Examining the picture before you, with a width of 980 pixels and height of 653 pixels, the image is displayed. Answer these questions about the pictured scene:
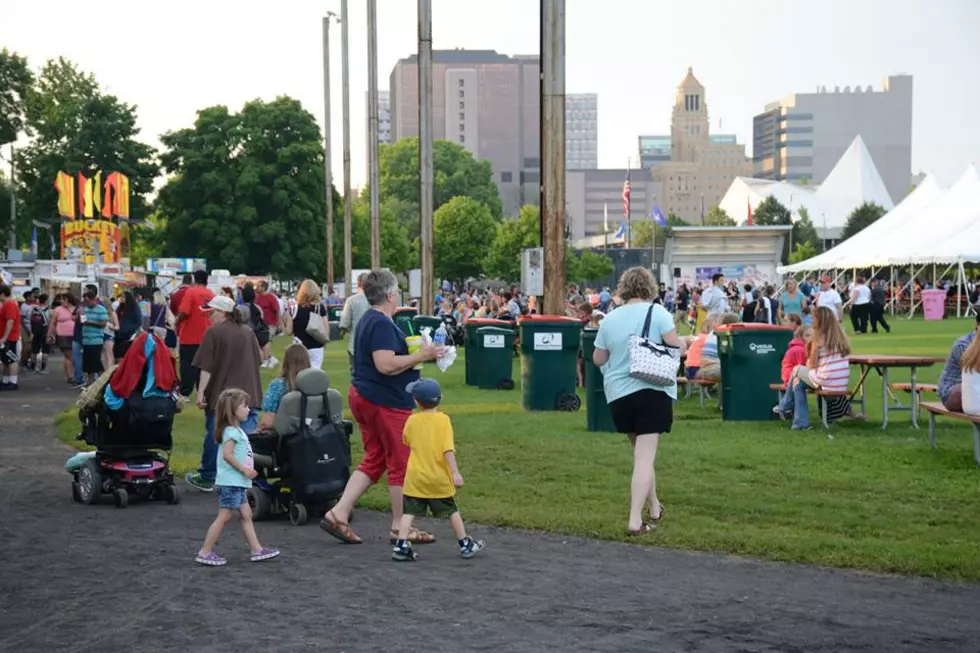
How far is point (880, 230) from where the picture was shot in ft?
215

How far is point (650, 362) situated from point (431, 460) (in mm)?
1734

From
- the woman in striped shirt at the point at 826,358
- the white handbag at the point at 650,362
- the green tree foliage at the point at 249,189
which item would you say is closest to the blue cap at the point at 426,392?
the white handbag at the point at 650,362

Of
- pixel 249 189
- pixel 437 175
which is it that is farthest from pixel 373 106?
pixel 437 175

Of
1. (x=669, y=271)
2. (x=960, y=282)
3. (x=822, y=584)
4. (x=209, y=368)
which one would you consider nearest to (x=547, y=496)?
(x=209, y=368)

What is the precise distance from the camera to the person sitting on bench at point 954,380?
1344 centimetres

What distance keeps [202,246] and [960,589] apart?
7446 cm

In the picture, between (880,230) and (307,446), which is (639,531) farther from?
(880,230)

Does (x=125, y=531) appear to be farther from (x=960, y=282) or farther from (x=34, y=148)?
(x=34, y=148)

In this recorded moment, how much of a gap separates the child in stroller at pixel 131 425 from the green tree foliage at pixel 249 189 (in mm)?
67331

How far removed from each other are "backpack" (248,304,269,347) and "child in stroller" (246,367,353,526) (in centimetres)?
1134

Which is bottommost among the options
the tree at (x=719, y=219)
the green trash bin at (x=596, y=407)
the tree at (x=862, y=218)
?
the green trash bin at (x=596, y=407)

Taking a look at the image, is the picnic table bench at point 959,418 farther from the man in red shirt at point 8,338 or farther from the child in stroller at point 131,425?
the man in red shirt at point 8,338

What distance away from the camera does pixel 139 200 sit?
82500 mm

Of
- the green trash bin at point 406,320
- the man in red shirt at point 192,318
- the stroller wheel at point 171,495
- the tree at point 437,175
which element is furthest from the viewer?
the tree at point 437,175
